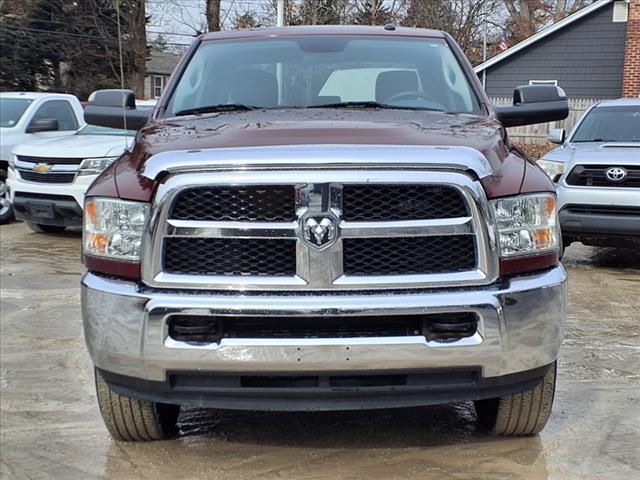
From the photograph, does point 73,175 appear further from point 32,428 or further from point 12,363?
point 32,428

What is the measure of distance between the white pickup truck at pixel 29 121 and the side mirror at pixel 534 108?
8.55 m

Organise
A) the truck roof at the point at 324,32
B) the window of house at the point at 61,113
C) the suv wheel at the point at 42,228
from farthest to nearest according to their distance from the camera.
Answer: the window of house at the point at 61,113 → the suv wheel at the point at 42,228 → the truck roof at the point at 324,32

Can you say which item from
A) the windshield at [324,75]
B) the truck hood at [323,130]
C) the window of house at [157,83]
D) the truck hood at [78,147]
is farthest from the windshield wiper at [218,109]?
the window of house at [157,83]

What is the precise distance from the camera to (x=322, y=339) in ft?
9.87

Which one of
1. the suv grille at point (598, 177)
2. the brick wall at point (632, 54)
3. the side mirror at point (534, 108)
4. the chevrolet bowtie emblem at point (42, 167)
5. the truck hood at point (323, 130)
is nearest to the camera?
the truck hood at point (323, 130)

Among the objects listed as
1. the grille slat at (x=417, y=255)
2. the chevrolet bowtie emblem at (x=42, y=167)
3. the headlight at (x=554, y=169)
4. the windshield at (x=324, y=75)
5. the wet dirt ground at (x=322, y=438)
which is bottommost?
the wet dirt ground at (x=322, y=438)

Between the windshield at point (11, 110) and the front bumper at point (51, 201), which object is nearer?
the front bumper at point (51, 201)

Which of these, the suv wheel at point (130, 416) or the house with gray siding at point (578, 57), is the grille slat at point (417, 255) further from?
the house with gray siding at point (578, 57)

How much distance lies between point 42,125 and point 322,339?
9.86 meters

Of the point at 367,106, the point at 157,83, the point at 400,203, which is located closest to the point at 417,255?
the point at 400,203

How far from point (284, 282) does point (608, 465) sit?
1643 millimetres

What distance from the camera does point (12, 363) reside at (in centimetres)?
501

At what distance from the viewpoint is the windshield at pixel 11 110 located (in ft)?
39.3

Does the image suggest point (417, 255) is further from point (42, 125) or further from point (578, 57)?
point (578, 57)
